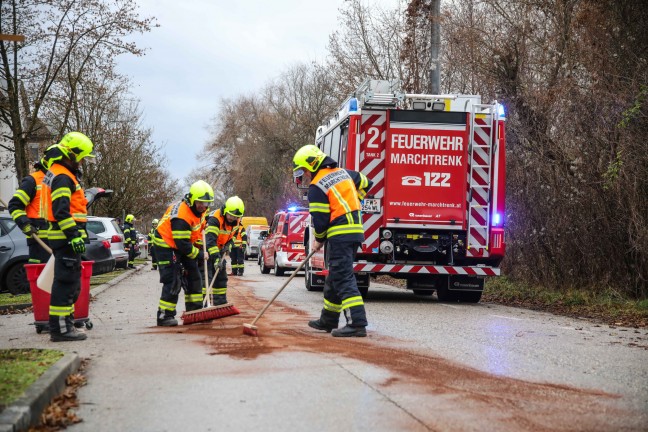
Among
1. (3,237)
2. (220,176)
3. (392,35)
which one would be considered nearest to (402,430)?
(3,237)

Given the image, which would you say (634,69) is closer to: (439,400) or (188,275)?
(188,275)

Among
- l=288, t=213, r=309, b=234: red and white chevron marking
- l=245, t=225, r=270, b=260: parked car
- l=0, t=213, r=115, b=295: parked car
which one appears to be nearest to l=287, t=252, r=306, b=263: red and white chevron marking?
l=288, t=213, r=309, b=234: red and white chevron marking

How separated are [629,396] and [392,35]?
2306 cm

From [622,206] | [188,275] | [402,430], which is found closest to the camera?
[402,430]

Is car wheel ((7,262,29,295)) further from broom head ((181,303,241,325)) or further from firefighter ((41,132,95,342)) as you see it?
firefighter ((41,132,95,342))

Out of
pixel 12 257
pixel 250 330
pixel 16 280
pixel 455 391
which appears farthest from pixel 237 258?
pixel 455 391

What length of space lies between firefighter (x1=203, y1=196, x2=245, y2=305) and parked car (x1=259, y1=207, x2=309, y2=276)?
9.07 meters

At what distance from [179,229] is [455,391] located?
4.70m

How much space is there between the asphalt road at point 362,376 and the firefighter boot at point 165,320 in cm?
18

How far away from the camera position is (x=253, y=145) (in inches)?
2258

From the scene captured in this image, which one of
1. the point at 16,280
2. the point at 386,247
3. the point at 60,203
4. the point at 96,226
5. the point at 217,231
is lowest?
the point at 16,280

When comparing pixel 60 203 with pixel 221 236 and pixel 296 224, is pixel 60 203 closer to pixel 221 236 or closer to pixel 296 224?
pixel 221 236

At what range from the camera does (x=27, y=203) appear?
30.5 feet

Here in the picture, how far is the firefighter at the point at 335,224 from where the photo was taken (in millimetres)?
8484
